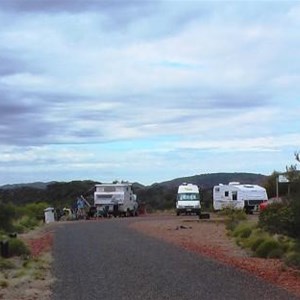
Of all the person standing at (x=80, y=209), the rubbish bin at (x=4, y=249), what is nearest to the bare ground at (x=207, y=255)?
the rubbish bin at (x=4, y=249)

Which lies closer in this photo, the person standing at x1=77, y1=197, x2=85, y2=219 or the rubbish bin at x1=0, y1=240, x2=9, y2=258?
the rubbish bin at x1=0, y1=240, x2=9, y2=258

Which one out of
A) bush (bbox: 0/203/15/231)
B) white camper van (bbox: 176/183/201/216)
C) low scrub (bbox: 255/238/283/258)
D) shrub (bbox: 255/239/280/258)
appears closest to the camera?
low scrub (bbox: 255/238/283/258)

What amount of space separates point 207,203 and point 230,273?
5778cm

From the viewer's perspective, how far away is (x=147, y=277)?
15492 mm

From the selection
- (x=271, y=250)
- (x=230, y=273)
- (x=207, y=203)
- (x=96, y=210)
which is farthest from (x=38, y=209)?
(x=230, y=273)

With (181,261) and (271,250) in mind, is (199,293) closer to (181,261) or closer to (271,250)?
(181,261)

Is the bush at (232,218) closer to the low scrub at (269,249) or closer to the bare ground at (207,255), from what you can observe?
the bare ground at (207,255)

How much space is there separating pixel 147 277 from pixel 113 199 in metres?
42.3

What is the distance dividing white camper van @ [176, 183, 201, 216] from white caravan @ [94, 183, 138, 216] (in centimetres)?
441

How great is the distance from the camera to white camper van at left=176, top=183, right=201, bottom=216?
58812 millimetres

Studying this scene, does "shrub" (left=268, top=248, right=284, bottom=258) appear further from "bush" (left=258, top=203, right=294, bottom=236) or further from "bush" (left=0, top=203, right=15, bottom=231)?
"bush" (left=0, top=203, right=15, bottom=231)

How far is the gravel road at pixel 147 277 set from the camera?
13.0 m

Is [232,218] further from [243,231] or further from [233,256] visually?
[233,256]

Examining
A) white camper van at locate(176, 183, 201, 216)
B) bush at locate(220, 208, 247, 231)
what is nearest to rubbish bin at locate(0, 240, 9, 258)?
bush at locate(220, 208, 247, 231)
